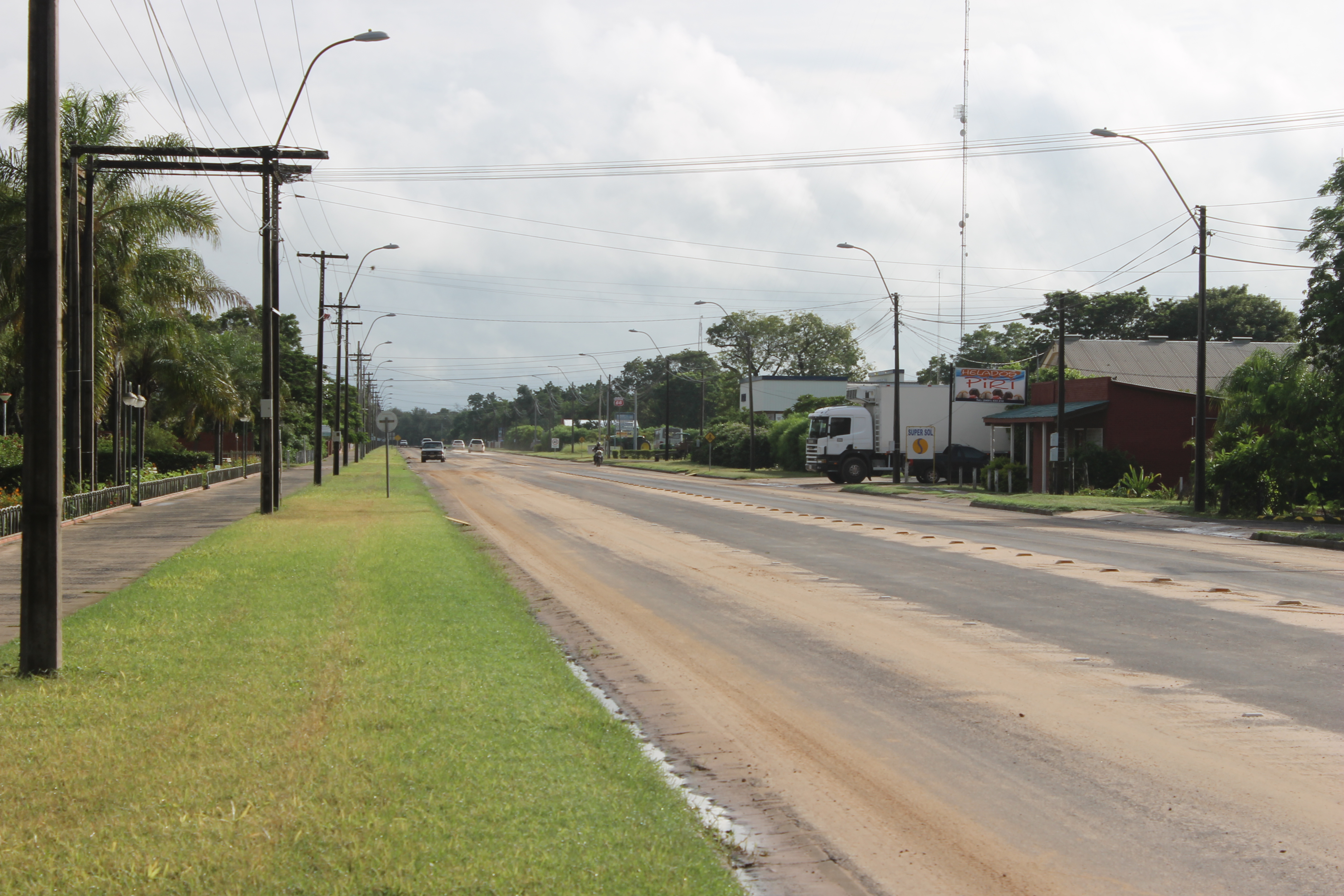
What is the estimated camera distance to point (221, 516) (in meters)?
23.2

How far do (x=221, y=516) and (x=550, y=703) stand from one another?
60.7 ft

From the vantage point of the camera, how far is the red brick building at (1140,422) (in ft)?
123

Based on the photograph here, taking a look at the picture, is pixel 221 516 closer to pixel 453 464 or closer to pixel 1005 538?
pixel 1005 538

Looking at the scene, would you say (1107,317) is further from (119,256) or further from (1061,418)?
(119,256)

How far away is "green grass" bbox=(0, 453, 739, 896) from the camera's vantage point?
4.22 m

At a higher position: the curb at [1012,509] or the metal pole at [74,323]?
the metal pole at [74,323]

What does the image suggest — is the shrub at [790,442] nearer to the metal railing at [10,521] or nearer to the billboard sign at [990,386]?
the billboard sign at [990,386]

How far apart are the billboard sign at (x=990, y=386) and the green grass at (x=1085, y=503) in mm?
9848

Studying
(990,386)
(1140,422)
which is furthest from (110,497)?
(990,386)

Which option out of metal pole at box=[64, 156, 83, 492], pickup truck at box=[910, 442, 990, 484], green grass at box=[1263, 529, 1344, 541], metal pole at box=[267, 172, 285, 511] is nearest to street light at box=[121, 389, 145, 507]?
metal pole at box=[64, 156, 83, 492]

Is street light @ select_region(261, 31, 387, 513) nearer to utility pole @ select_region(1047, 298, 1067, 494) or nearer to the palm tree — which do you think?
the palm tree

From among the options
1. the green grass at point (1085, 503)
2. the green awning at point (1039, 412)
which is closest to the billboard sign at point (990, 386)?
the green awning at point (1039, 412)

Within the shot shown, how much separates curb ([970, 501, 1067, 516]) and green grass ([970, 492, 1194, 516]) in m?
0.03

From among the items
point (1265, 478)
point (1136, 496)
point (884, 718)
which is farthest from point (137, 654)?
point (1136, 496)
